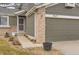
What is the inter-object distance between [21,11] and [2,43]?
0.46m

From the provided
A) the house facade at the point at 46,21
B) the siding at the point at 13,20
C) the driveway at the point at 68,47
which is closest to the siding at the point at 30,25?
the house facade at the point at 46,21

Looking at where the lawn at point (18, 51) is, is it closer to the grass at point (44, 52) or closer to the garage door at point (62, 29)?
the grass at point (44, 52)

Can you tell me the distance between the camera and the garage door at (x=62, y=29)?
241cm

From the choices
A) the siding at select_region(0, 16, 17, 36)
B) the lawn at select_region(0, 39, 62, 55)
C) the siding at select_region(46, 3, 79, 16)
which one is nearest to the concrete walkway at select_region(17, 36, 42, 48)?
the lawn at select_region(0, 39, 62, 55)

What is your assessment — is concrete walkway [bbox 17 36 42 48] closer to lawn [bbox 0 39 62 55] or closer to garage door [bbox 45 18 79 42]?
lawn [bbox 0 39 62 55]

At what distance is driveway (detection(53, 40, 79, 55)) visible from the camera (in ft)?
7.82

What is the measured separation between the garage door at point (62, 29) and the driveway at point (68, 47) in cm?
5

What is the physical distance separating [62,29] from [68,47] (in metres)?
0.23

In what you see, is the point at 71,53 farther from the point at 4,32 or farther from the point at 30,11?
the point at 4,32

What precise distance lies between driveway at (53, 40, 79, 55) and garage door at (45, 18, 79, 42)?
49mm

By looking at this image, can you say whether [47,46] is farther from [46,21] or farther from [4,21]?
[4,21]

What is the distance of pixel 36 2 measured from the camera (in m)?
2.43

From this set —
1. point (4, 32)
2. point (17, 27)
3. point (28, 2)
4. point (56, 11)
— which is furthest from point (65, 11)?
point (4, 32)

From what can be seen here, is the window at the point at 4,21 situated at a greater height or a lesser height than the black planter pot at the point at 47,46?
greater
